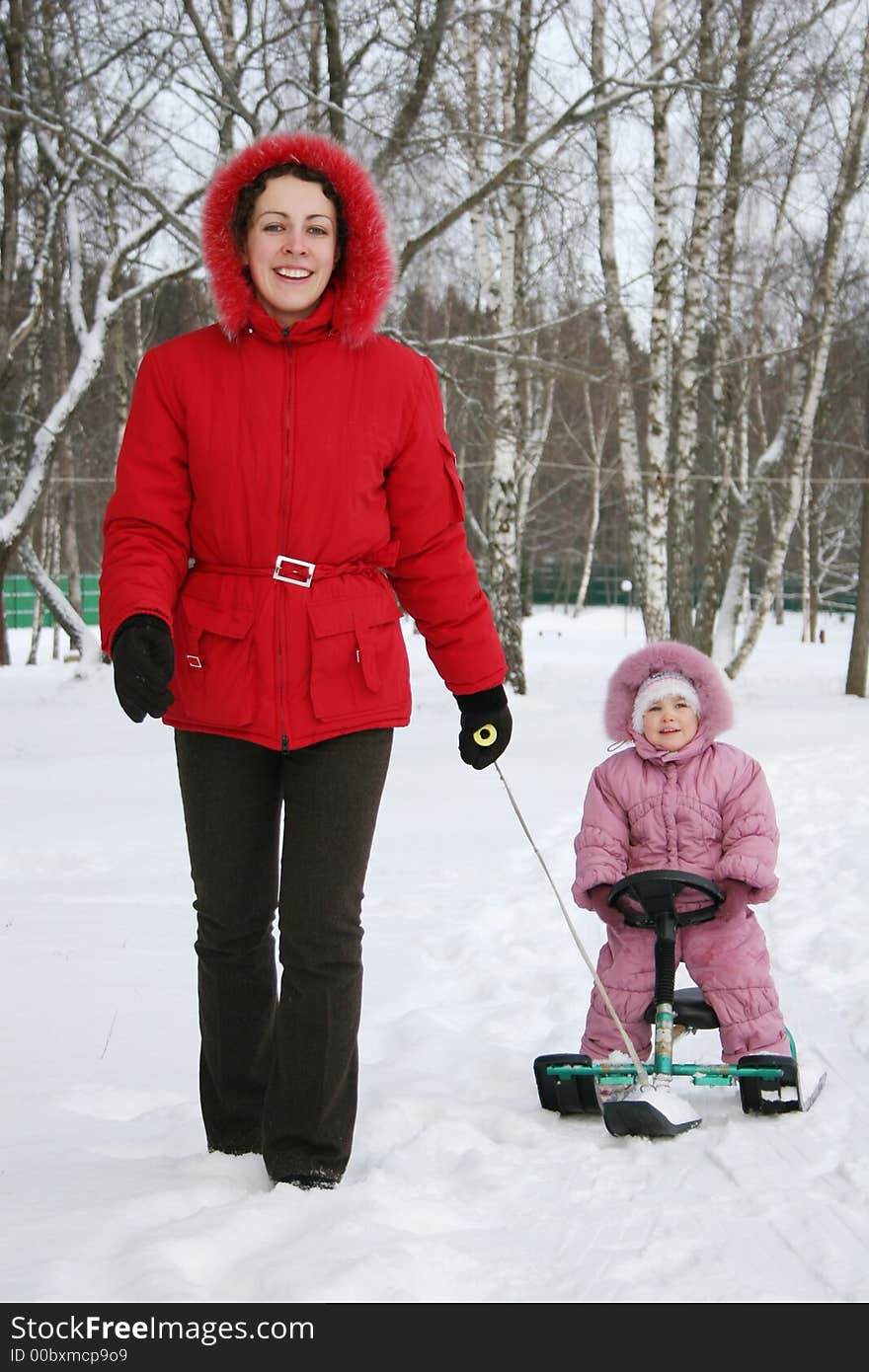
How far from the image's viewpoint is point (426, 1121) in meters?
3.12

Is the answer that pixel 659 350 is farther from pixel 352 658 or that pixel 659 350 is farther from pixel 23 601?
pixel 23 601

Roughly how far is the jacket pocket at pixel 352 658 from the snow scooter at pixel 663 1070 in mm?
1023

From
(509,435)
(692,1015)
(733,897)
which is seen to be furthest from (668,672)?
(509,435)

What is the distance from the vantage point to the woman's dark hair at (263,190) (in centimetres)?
267

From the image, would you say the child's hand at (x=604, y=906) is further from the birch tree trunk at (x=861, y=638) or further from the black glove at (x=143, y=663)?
the birch tree trunk at (x=861, y=638)

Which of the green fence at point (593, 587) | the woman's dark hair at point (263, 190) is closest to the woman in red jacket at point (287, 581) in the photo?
the woman's dark hair at point (263, 190)

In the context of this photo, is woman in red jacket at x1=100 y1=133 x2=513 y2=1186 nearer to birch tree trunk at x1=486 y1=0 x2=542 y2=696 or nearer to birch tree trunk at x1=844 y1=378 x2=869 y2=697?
birch tree trunk at x1=486 y1=0 x2=542 y2=696

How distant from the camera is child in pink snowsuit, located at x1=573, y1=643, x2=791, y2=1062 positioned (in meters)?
3.43

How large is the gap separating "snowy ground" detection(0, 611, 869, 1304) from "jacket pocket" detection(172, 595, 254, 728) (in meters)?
0.89

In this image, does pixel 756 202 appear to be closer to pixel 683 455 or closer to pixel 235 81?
pixel 683 455

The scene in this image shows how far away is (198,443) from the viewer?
2.56 m

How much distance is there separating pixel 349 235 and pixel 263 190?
0.60 feet

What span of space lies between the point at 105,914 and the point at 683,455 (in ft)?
39.4

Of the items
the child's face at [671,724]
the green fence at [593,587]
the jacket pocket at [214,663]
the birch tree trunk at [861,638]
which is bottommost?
the green fence at [593,587]
